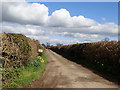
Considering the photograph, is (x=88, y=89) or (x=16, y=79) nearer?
(x=88, y=89)

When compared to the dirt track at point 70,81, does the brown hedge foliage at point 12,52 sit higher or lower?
higher

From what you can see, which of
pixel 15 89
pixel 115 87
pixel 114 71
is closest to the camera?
pixel 15 89

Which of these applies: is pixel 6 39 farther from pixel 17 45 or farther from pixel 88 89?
pixel 88 89

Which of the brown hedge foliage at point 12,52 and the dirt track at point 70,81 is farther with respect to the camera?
the brown hedge foliage at point 12,52

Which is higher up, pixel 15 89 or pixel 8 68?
pixel 8 68

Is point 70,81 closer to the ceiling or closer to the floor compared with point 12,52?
A: closer to the floor

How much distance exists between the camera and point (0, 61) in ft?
33.4

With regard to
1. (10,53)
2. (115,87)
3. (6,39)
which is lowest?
(115,87)

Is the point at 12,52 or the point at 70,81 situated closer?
the point at 70,81

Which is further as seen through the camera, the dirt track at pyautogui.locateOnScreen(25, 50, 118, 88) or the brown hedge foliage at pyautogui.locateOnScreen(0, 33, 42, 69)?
the brown hedge foliage at pyautogui.locateOnScreen(0, 33, 42, 69)

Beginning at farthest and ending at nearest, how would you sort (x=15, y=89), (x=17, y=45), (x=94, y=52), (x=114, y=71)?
1. (x=94, y=52)
2. (x=114, y=71)
3. (x=17, y=45)
4. (x=15, y=89)

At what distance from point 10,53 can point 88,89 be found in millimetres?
5527

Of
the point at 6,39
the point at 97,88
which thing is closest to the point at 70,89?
the point at 97,88

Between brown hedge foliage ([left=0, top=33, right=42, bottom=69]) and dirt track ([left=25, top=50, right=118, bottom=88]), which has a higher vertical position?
brown hedge foliage ([left=0, top=33, right=42, bottom=69])
